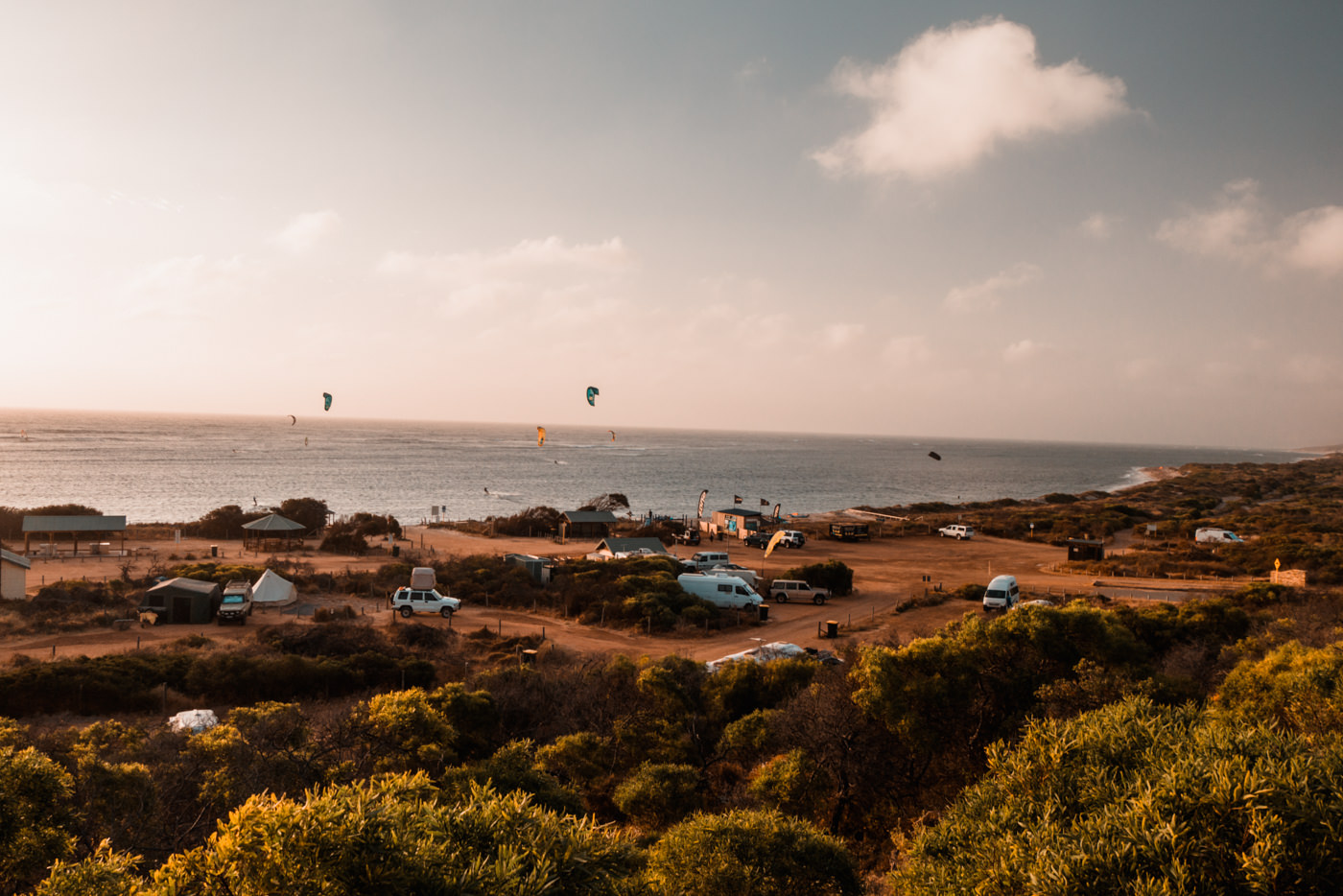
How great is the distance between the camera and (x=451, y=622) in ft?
89.6

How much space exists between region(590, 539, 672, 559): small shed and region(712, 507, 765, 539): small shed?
1259 centimetres

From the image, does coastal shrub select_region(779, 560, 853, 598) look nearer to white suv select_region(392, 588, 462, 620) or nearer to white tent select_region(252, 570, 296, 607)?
white suv select_region(392, 588, 462, 620)

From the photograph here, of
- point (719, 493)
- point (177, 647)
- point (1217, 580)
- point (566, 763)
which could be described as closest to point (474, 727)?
point (566, 763)

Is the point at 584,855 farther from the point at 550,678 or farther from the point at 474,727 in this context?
the point at 550,678

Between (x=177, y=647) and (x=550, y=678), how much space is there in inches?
546

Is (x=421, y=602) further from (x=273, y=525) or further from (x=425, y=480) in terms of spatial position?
(x=425, y=480)

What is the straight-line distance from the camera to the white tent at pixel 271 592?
93.8ft

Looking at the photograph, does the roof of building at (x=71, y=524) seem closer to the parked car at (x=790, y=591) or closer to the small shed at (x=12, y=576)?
the small shed at (x=12, y=576)

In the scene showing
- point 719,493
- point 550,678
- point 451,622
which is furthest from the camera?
point 719,493

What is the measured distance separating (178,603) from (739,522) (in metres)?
36.5

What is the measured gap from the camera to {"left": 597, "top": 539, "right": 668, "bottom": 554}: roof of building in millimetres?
40281

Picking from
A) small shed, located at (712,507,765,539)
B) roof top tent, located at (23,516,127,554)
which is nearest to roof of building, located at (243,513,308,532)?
roof top tent, located at (23,516,127,554)

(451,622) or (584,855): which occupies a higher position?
(584,855)

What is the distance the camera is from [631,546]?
40.6 meters
